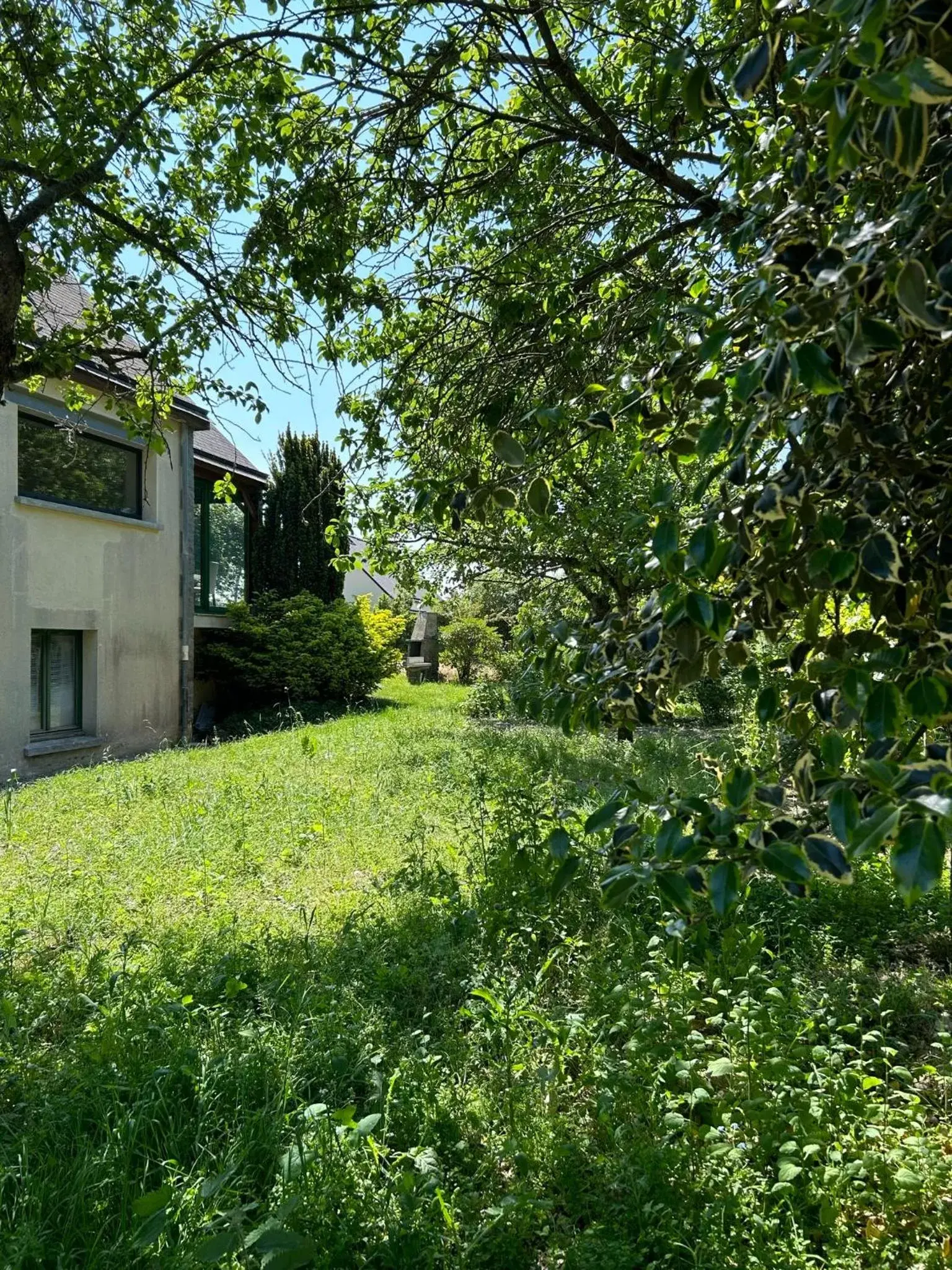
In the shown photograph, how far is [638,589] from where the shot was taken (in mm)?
2305

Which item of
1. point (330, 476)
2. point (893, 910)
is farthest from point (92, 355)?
point (893, 910)

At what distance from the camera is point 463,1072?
2.71 m

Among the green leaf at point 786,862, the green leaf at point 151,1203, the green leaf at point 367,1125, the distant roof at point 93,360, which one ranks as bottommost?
the green leaf at point 367,1125

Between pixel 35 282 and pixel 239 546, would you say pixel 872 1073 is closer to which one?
pixel 35 282

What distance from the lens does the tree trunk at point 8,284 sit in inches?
128

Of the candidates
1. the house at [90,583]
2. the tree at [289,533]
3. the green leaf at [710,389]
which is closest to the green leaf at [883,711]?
the green leaf at [710,389]

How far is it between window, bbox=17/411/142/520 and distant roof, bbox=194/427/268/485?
2226 millimetres

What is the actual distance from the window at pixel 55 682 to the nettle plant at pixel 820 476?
9533 mm

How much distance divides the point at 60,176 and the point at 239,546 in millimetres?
12281

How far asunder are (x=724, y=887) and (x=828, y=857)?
0.51ft

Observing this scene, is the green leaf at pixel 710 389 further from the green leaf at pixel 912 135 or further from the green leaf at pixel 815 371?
the green leaf at pixel 912 135

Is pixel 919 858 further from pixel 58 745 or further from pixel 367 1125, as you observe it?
pixel 58 745

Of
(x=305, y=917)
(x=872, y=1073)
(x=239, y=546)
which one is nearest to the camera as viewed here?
(x=872, y=1073)

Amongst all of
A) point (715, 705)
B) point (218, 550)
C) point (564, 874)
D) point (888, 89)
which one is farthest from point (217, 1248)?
point (218, 550)
